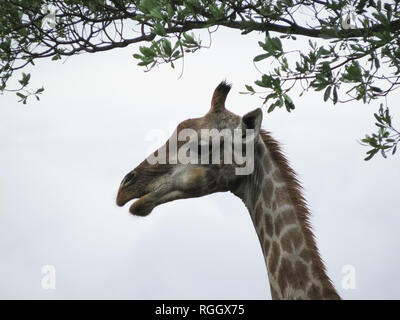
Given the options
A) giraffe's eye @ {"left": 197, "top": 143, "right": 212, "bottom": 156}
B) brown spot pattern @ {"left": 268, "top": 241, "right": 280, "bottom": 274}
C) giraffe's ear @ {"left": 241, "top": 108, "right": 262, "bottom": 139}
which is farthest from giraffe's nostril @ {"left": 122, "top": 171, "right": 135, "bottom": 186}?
brown spot pattern @ {"left": 268, "top": 241, "right": 280, "bottom": 274}

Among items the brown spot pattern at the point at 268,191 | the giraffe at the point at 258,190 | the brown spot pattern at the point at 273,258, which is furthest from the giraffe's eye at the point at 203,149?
the brown spot pattern at the point at 273,258

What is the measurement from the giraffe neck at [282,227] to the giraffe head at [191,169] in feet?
0.83

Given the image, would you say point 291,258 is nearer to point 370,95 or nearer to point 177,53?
point 370,95

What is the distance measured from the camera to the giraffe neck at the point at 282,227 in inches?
244

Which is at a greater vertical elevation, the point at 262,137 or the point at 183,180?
the point at 262,137

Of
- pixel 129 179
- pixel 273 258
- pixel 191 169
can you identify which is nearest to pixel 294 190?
pixel 273 258

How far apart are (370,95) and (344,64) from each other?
1.65ft

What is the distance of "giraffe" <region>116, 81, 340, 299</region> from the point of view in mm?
6387

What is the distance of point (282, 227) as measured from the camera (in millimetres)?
6520

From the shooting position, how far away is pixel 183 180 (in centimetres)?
678

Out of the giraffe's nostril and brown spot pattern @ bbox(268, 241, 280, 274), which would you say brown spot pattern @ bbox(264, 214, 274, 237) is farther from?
the giraffe's nostril
